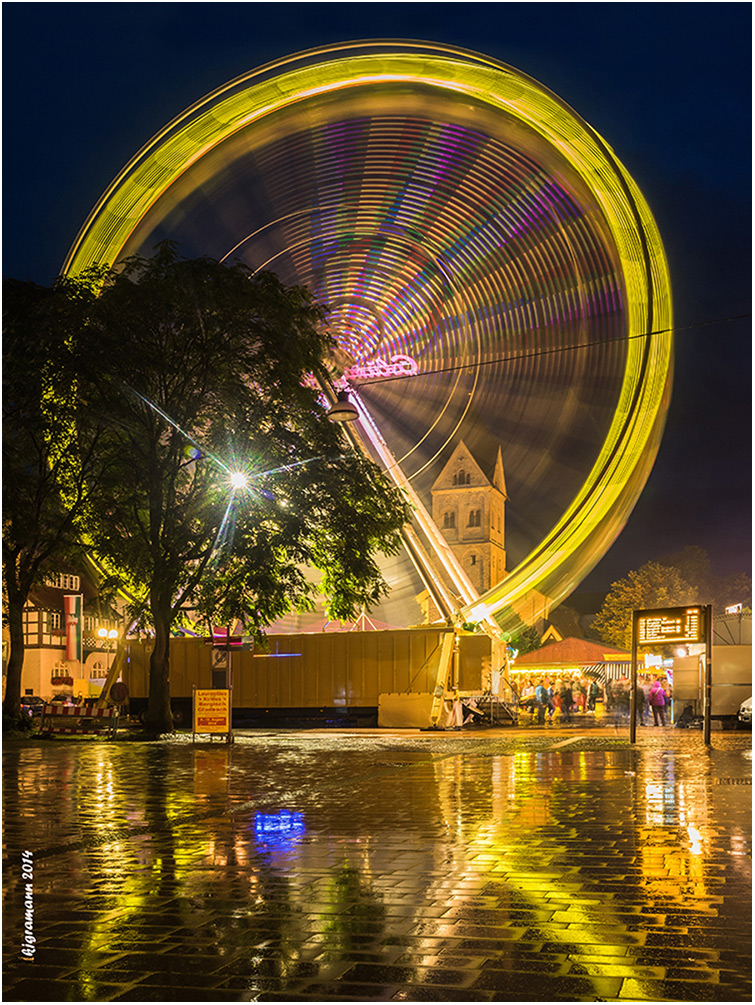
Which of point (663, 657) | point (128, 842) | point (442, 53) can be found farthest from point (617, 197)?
point (663, 657)

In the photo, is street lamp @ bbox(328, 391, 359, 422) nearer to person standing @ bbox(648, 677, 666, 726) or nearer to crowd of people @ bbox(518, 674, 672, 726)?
crowd of people @ bbox(518, 674, 672, 726)

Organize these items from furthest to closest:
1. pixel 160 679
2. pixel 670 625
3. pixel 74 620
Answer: pixel 74 620
pixel 160 679
pixel 670 625

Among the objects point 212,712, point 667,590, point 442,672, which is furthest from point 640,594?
point 212,712

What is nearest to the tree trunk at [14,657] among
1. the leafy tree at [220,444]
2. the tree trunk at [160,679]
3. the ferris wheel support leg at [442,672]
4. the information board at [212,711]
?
the leafy tree at [220,444]

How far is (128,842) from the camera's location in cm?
783

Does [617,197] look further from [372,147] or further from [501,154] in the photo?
[372,147]

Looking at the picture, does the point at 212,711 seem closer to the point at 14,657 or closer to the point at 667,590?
the point at 14,657

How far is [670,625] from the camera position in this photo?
19.9 meters

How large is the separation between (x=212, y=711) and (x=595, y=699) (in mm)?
31551

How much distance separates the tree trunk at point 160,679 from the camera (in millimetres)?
24156

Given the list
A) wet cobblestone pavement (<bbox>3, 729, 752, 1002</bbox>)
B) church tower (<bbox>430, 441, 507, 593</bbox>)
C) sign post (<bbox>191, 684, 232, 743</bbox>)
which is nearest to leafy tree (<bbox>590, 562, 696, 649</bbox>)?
church tower (<bbox>430, 441, 507, 593</bbox>)

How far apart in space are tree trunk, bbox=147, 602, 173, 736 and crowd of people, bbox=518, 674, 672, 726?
44.3ft

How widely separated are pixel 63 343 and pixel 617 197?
1288cm

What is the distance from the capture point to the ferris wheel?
24.0 meters
